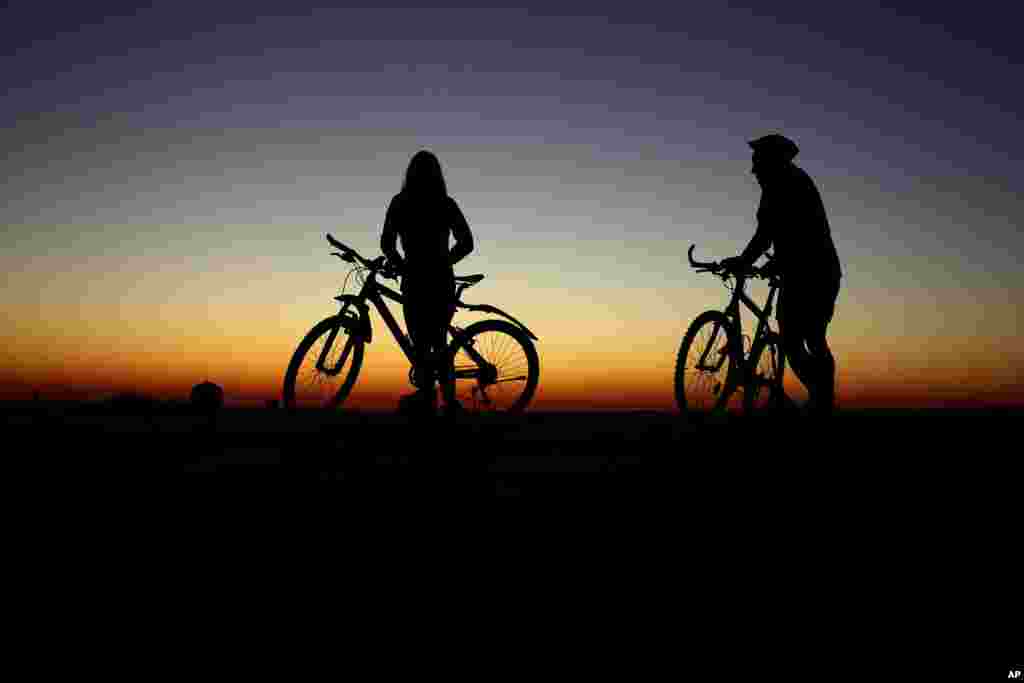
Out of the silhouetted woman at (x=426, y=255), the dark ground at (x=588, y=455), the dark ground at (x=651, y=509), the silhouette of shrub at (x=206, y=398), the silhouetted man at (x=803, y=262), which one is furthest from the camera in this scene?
the silhouette of shrub at (x=206, y=398)

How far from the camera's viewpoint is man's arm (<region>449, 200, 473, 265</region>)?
25.2 feet

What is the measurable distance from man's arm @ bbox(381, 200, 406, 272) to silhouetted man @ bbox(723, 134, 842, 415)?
3.30 metres

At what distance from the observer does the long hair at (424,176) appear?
7383 millimetres

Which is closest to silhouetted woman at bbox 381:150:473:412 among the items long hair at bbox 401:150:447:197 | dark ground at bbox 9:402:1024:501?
long hair at bbox 401:150:447:197

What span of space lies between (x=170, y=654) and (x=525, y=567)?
1359 millimetres

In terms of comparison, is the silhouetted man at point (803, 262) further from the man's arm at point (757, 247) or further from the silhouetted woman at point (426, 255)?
the silhouetted woman at point (426, 255)

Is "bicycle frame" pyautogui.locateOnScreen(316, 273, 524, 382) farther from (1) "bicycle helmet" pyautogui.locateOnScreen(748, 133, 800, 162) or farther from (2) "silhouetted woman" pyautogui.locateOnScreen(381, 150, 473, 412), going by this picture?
(1) "bicycle helmet" pyautogui.locateOnScreen(748, 133, 800, 162)

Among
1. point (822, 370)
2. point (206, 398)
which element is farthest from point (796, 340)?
point (206, 398)

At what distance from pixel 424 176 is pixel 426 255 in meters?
0.71

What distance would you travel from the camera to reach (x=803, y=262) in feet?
23.8

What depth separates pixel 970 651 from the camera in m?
2.57

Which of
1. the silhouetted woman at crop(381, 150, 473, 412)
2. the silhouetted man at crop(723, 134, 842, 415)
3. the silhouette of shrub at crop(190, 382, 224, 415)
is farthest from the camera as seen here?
the silhouette of shrub at crop(190, 382, 224, 415)

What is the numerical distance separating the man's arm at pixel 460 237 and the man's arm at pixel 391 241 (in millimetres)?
490

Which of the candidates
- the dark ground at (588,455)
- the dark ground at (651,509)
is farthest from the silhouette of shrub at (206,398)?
the dark ground at (651,509)
